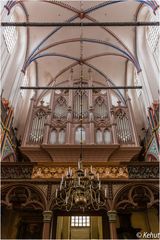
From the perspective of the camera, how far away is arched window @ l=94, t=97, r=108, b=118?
14.9 m

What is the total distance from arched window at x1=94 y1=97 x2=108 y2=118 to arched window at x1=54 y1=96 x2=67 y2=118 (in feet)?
7.04

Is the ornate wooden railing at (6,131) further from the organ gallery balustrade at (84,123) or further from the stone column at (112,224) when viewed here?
the stone column at (112,224)

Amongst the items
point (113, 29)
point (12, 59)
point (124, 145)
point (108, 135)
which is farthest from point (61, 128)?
point (113, 29)

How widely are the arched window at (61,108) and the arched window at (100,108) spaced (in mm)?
2145

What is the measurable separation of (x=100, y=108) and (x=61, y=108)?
2.71 metres

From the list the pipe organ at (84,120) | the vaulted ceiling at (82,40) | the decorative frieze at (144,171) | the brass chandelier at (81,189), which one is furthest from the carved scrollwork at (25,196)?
the vaulted ceiling at (82,40)

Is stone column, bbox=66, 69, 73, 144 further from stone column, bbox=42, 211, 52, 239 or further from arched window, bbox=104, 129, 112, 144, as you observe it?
stone column, bbox=42, 211, 52, 239

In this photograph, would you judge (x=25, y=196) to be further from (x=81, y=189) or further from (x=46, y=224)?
(x=81, y=189)

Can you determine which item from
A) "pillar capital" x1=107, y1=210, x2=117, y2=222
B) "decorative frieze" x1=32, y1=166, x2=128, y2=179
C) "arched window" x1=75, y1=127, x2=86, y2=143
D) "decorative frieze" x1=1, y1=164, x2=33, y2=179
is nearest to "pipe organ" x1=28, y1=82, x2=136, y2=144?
"arched window" x1=75, y1=127, x2=86, y2=143

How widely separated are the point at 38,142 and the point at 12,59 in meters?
5.11

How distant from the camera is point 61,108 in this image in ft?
50.7

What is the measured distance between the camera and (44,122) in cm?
1434

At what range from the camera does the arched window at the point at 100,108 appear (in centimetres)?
1485

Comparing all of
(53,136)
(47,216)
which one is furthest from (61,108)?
(47,216)
